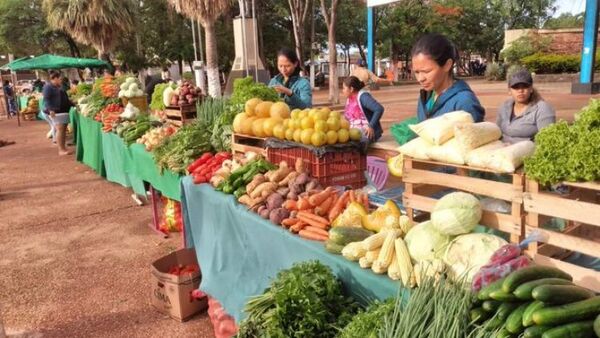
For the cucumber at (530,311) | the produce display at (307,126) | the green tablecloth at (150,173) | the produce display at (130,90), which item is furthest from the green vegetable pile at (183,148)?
the produce display at (130,90)

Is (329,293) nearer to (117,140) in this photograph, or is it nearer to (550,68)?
(117,140)

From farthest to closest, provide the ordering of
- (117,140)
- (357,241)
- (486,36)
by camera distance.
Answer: (486,36), (117,140), (357,241)

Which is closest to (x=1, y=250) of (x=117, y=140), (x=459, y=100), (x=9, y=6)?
(x=117, y=140)

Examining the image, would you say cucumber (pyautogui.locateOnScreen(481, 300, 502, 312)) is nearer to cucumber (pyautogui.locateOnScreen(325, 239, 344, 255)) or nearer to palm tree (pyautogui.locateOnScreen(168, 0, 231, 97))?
cucumber (pyautogui.locateOnScreen(325, 239, 344, 255))

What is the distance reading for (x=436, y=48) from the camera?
2916mm

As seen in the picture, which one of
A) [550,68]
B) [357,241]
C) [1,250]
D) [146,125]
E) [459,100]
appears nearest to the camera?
[357,241]

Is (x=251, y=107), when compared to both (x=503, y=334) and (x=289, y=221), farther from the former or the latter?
(x=503, y=334)

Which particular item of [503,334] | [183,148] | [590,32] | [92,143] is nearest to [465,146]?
[503,334]

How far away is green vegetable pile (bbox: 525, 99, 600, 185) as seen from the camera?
1.91m

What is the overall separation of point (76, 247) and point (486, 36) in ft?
169

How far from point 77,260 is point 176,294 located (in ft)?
7.01

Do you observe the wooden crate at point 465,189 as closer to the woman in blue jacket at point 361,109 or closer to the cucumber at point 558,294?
the cucumber at point 558,294

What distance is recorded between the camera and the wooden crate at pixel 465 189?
→ 2184 mm

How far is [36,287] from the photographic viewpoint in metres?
4.91
